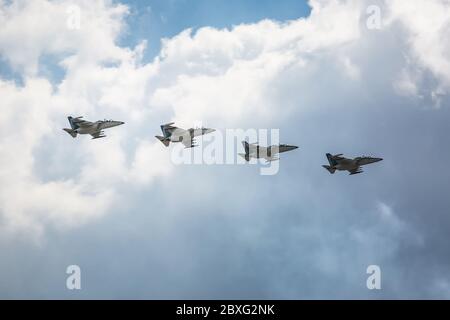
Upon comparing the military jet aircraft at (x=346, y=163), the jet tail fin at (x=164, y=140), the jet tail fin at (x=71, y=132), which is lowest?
the military jet aircraft at (x=346, y=163)

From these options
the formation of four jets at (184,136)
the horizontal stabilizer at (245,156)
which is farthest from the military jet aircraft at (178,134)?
the horizontal stabilizer at (245,156)

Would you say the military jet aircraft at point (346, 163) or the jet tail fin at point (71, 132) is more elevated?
the jet tail fin at point (71, 132)

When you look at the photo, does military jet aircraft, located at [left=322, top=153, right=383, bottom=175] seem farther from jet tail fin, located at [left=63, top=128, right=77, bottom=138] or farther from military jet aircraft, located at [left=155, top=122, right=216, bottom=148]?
jet tail fin, located at [left=63, top=128, right=77, bottom=138]

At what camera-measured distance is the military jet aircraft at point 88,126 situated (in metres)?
134

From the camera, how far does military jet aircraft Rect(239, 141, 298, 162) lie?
132m

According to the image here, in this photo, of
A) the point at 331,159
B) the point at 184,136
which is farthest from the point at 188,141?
the point at 331,159

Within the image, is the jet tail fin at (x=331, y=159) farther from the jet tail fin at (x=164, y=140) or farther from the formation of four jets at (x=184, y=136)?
the jet tail fin at (x=164, y=140)

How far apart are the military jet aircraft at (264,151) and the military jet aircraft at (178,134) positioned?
1183 centimetres
